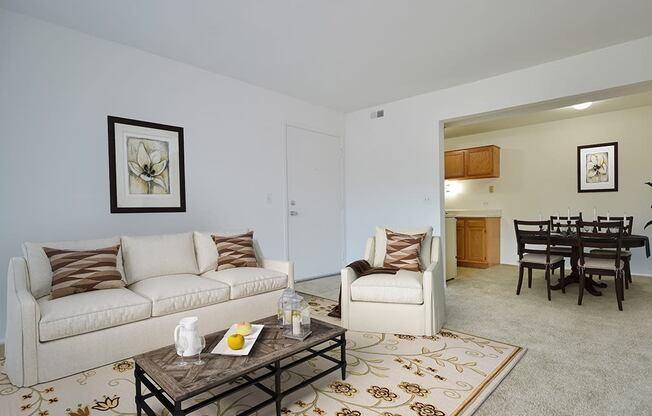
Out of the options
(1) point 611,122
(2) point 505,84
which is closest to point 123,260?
(2) point 505,84

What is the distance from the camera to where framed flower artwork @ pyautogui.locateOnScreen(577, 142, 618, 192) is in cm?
528

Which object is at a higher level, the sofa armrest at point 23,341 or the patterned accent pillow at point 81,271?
the patterned accent pillow at point 81,271

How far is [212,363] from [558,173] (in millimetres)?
6174

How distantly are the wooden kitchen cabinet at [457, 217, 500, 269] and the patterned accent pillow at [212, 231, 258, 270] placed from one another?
411cm

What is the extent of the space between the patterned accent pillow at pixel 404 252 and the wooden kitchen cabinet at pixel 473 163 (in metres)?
3.63

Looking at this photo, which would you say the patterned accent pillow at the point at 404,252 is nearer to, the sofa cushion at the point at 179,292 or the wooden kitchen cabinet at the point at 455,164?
the sofa cushion at the point at 179,292

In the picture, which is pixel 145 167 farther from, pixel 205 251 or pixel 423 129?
pixel 423 129

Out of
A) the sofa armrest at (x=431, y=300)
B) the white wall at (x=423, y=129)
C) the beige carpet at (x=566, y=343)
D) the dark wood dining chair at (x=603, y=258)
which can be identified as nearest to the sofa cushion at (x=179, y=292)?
the sofa armrest at (x=431, y=300)

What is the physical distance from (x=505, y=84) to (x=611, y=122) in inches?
103

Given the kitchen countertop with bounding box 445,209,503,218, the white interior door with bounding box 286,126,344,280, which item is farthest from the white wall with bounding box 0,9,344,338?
the kitchen countertop with bounding box 445,209,503,218

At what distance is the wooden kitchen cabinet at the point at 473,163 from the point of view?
6.15 meters

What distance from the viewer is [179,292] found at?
2572 mm

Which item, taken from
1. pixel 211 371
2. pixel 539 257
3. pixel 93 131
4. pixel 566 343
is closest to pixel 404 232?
pixel 566 343

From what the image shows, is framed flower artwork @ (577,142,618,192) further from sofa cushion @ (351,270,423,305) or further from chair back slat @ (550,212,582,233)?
sofa cushion @ (351,270,423,305)
